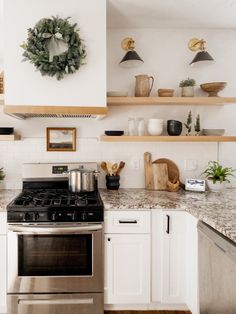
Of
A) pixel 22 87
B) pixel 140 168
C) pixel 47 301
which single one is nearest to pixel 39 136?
pixel 22 87

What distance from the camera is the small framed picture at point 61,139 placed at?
115 inches

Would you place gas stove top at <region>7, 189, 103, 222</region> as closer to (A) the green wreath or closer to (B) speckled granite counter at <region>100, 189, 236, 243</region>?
(B) speckled granite counter at <region>100, 189, 236, 243</region>

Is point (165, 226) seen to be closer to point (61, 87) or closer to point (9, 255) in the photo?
point (9, 255)

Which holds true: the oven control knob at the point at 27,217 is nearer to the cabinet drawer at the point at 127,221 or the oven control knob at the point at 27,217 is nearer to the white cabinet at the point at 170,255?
the cabinet drawer at the point at 127,221

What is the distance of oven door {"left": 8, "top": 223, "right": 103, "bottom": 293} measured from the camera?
2.21m

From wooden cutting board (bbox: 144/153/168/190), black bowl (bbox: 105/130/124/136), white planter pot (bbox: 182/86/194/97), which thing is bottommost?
wooden cutting board (bbox: 144/153/168/190)

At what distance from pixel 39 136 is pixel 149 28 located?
1.56m

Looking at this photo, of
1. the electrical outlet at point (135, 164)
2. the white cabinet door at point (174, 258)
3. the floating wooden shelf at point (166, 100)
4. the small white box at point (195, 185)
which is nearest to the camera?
the white cabinet door at point (174, 258)

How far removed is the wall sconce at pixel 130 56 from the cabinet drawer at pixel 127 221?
4.65 feet

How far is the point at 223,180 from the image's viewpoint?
9.33 feet

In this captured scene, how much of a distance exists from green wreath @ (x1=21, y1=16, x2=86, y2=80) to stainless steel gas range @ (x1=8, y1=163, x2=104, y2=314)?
43.1 inches

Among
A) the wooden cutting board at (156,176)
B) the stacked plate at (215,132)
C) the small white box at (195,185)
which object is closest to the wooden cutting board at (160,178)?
the wooden cutting board at (156,176)

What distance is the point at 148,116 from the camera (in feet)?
9.88

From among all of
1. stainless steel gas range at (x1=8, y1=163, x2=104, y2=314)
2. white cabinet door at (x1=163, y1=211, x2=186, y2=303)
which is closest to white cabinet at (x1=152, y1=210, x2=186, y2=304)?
white cabinet door at (x1=163, y1=211, x2=186, y2=303)
